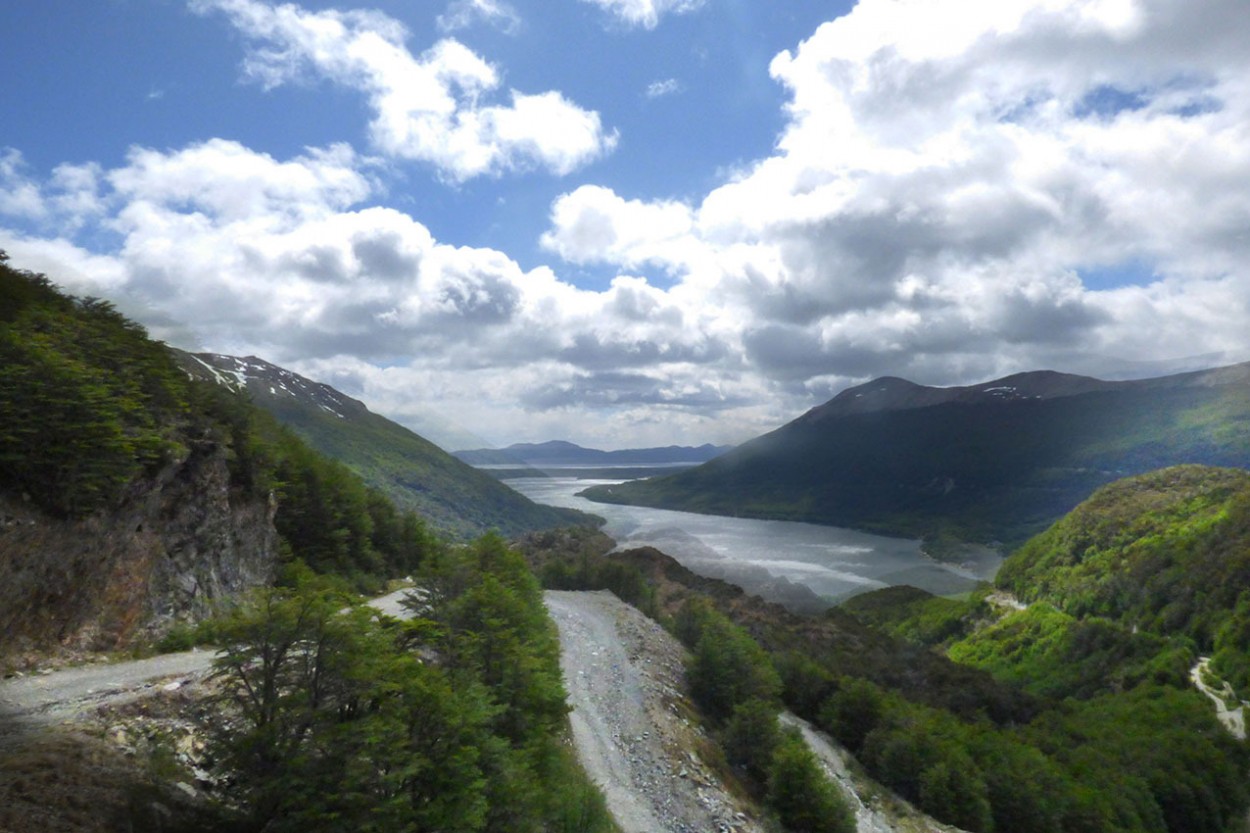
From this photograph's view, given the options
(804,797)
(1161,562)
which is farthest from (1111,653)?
(804,797)

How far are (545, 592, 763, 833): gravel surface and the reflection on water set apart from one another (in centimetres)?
5843

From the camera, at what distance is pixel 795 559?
134000 mm

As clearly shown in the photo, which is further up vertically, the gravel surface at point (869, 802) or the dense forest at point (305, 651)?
the dense forest at point (305, 651)

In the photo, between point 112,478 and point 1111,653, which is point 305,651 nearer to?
point 112,478

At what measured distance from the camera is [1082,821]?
1401 inches

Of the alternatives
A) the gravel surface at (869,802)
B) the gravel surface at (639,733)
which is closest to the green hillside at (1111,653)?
the gravel surface at (869,802)

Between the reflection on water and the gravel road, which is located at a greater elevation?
the gravel road

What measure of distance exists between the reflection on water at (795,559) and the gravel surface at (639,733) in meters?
58.4

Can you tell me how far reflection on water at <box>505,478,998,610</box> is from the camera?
102m

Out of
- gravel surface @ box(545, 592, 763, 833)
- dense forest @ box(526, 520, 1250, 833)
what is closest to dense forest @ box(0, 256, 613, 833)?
gravel surface @ box(545, 592, 763, 833)

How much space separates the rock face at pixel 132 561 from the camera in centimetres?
1501

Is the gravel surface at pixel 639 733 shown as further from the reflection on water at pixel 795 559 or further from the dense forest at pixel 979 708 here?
the reflection on water at pixel 795 559

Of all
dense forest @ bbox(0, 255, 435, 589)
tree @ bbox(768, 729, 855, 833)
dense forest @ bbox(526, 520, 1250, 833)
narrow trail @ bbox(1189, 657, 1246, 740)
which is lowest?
narrow trail @ bbox(1189, 657, 1246, 740)

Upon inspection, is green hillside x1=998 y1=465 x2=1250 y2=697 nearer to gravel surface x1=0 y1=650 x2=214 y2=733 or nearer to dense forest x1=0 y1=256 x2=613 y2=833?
dense forest x1=0 y1=256 x2=613 y2=833
